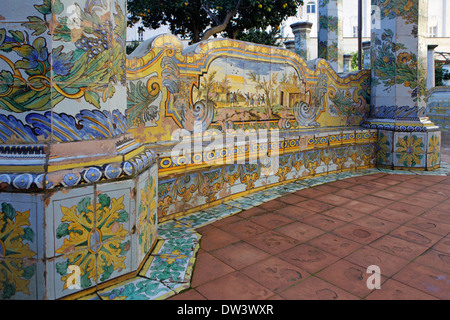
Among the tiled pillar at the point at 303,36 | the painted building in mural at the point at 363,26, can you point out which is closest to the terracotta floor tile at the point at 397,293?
the tiled pillar at the point at 303,36

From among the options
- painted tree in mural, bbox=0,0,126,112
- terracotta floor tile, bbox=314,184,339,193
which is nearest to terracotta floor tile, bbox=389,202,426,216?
terracotta floor tile, bbox=314,184,339,193

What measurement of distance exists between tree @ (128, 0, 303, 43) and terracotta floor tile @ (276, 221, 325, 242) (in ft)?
28.2

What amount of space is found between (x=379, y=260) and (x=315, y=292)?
71 centimetres

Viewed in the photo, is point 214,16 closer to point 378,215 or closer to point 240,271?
point 378,215

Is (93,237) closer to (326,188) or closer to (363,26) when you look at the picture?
(326,188)

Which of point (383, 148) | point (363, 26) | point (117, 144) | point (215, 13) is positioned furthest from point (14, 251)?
point (363, 26)

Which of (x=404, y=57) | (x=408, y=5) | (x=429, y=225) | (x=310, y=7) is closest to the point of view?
(x=429, y=225)

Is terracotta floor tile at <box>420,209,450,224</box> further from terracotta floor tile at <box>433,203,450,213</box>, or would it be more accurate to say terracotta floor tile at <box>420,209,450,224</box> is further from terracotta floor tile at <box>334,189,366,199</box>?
terracotta floor tile at <box>334,189,366,199</box>

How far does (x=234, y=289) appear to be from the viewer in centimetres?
213

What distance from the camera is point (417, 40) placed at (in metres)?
5.68

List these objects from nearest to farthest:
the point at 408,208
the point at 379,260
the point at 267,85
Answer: the point at 379,260 → the point at 408,208 → the point at 267,85

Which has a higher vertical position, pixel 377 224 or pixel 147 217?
pixel 147 217

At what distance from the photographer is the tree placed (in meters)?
10.8

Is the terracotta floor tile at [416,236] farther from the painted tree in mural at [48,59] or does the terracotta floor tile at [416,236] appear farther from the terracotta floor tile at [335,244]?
the painted tree in mural at [48,59]
